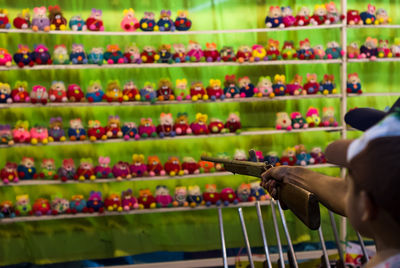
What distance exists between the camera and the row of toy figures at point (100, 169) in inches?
129

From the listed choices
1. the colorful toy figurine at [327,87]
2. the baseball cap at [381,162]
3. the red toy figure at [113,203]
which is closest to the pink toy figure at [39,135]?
the red toy figure at [113,203]

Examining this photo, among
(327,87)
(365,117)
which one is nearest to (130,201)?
(327,87)

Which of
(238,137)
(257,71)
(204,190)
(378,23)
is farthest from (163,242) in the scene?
(378,23)

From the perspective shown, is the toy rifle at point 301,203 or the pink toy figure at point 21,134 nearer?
the toy rifle at point 301,203

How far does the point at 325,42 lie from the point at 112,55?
190 centimetres

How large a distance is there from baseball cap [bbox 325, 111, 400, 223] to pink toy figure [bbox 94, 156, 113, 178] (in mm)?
2888

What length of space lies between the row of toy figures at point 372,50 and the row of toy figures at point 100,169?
143cm

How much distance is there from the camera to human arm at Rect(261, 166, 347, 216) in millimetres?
800

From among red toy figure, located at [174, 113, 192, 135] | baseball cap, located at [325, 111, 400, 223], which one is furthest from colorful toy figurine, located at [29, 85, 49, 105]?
baseball cap, located at [325, 111, 400, 223]

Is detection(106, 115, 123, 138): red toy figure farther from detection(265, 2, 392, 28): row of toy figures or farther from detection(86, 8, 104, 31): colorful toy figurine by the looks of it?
detection(265, 2, 392, 28): row of toy figures

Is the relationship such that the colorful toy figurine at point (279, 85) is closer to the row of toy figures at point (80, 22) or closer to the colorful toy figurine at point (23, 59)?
the row of toy figures at point (80, 22)

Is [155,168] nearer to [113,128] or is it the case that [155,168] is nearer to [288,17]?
[113,128]

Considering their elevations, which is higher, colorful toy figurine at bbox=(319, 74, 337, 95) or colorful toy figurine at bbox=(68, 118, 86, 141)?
colorful toy figurine at bbox=(319, 74, 337, 95)

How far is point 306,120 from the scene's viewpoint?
361cm
